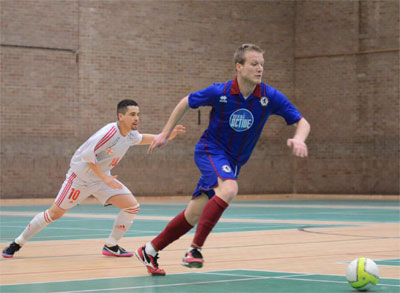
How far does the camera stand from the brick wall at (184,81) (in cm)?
2334

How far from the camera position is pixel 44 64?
23.5 m

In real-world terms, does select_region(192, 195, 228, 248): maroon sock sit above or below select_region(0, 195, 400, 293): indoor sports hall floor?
above

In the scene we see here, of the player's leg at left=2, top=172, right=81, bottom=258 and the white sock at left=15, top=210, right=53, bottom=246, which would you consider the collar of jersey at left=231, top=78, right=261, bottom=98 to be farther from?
the white sock at left=15, top=210, right=53, bottom=246

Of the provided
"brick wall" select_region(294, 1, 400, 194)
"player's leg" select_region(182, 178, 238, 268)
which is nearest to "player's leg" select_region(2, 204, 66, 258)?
"player's leg" select_region(182, 178, 238, 268)

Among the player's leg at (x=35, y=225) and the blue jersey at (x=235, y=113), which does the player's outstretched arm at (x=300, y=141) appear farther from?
the player's leg at (x=35, y=225)

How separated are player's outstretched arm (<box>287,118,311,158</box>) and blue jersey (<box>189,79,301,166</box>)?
156 millimetres

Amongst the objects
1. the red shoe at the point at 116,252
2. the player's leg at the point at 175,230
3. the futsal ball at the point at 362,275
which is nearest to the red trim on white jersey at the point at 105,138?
the red shoe at the point at 116,252

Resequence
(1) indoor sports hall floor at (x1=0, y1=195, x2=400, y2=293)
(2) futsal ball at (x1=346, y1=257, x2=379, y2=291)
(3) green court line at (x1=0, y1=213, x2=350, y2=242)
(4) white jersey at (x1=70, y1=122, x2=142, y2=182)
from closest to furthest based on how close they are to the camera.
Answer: (2) futsal ball at (x1=346, y1=257, x2=379, y2=291)
(1) indoor sports hall floor at (x1=0, y1=195, x2=400, y2=293)
(4) white jersey at (x1=70, y1=122, x2=142, y2=182)
(3) green court line at (x1=0, y1=213, x2=350, y2=242)

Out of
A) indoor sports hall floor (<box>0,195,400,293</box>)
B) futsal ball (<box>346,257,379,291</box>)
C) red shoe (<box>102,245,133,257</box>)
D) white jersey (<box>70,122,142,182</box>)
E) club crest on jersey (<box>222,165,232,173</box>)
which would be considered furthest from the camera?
red shoe (<box>102,245,133,257</box>)

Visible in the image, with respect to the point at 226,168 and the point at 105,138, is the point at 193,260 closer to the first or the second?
the point at 226,168

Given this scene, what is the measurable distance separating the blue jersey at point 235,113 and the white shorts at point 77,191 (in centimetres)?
229

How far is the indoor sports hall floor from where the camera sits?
6371 mm

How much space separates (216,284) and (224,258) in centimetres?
215

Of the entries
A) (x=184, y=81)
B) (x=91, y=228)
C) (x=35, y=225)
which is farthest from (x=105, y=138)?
Result: (x=184, y=81)
